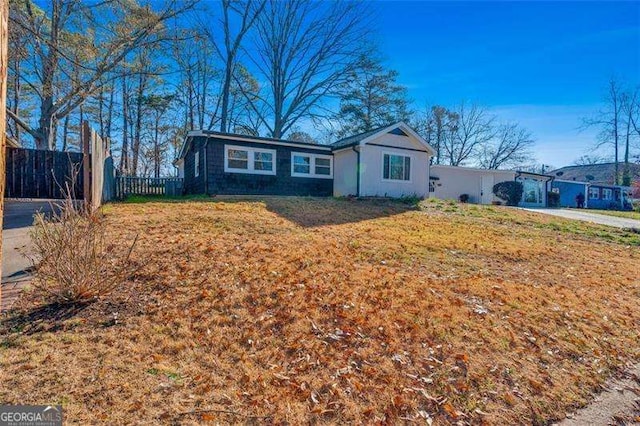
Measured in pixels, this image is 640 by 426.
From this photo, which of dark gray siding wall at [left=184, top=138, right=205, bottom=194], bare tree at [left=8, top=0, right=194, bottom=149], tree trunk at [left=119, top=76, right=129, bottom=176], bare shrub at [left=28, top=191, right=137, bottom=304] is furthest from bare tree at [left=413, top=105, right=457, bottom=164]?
bare shrub at [left=28, top=191, right=137, bottom=304]

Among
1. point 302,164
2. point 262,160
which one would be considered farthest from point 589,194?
point 262,160

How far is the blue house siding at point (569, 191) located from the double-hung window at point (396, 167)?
2199 centimetres

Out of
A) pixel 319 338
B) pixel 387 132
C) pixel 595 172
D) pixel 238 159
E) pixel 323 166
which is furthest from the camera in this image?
pixel 595 172

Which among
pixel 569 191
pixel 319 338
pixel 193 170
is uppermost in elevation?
pixel 193 170

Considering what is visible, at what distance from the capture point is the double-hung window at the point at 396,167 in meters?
15.3

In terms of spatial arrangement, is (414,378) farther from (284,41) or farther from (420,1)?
(284,41)

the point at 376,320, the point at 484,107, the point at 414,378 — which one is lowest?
the point at 414,378

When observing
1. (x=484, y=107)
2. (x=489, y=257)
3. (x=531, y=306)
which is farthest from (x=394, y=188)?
(x=484, y=107)

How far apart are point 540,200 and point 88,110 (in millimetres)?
35289

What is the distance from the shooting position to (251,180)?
14336 mm

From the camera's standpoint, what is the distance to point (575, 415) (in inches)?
110

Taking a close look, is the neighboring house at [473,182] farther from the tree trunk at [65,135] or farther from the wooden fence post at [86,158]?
the tree trunk at [65,135]

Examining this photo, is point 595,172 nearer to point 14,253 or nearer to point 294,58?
point 294,58

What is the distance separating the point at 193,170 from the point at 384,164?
922cm
